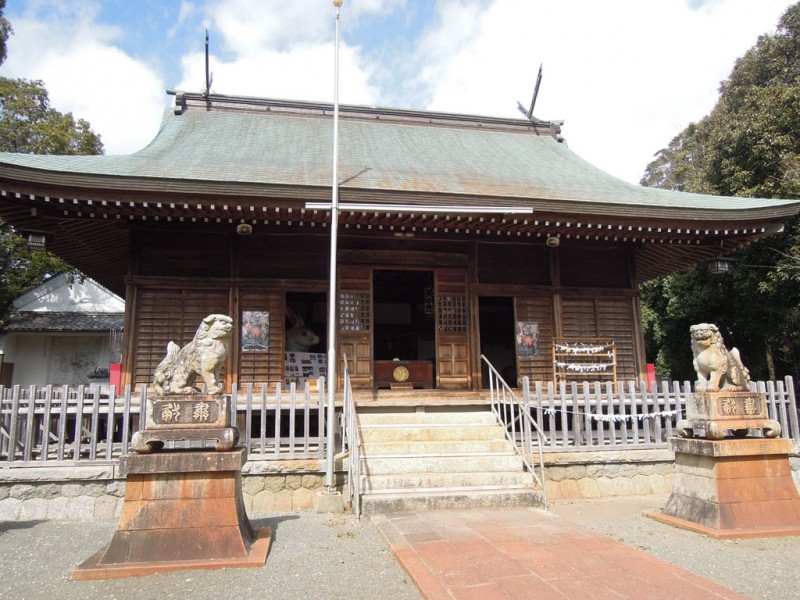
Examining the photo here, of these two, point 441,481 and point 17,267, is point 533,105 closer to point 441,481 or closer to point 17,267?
point 441,481

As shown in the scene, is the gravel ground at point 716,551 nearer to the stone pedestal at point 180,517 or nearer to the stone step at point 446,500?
the stone step at point 446,500

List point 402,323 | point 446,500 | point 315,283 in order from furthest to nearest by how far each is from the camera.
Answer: point 402,323
point 315,283
point 446,500

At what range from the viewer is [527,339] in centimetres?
992

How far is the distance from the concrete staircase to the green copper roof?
3387 millimetres

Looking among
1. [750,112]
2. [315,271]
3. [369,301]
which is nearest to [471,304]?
[369,301]

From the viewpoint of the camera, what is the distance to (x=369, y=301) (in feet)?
31.6

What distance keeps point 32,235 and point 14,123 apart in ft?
37.8

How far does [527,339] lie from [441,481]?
4030 mm

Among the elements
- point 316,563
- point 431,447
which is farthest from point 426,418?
point 316,563

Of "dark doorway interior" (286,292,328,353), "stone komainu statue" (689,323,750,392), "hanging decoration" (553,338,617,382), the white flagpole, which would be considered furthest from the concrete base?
"dark doorway interior" (286,292,328,353)

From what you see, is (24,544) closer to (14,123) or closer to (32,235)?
(32,235)

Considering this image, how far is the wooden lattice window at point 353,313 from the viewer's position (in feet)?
31.1

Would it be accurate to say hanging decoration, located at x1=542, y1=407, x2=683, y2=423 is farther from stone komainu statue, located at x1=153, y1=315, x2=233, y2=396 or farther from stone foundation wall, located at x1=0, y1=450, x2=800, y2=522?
stone komainu statue, located at x1=153, y1=315, x2=233, y2=396

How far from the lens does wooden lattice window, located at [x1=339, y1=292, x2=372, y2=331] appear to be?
9484 millimetres
